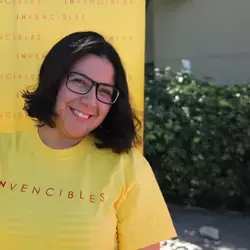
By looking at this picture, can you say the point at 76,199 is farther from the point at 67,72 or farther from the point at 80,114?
the point at 67,72

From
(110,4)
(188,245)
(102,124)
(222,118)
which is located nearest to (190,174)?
(222,118)

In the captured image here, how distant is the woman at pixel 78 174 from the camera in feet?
5.63

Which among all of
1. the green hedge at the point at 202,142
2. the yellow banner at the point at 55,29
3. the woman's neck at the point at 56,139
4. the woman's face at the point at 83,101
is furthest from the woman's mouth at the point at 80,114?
the green hedge at the point at 202,142

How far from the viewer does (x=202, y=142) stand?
5.54 metres

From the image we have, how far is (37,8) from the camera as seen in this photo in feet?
8.11

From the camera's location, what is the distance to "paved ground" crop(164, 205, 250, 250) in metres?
4.89

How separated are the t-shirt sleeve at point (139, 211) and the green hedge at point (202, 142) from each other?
12.2 ft

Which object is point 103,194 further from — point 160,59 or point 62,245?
point 160,59

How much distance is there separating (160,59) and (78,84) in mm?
7487

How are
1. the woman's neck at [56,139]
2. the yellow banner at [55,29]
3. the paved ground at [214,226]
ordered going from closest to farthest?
the woman's neck at [56,139] → the yellow banner at [55,29] → the paved ground at [214,226]

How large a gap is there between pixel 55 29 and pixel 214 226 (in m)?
3.36

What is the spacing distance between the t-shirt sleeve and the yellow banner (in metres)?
0.71

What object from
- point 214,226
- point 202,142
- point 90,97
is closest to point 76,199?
point 90,97

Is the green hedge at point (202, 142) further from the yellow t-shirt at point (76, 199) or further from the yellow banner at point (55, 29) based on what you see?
the yellow t-shirt at point (76, 199)
